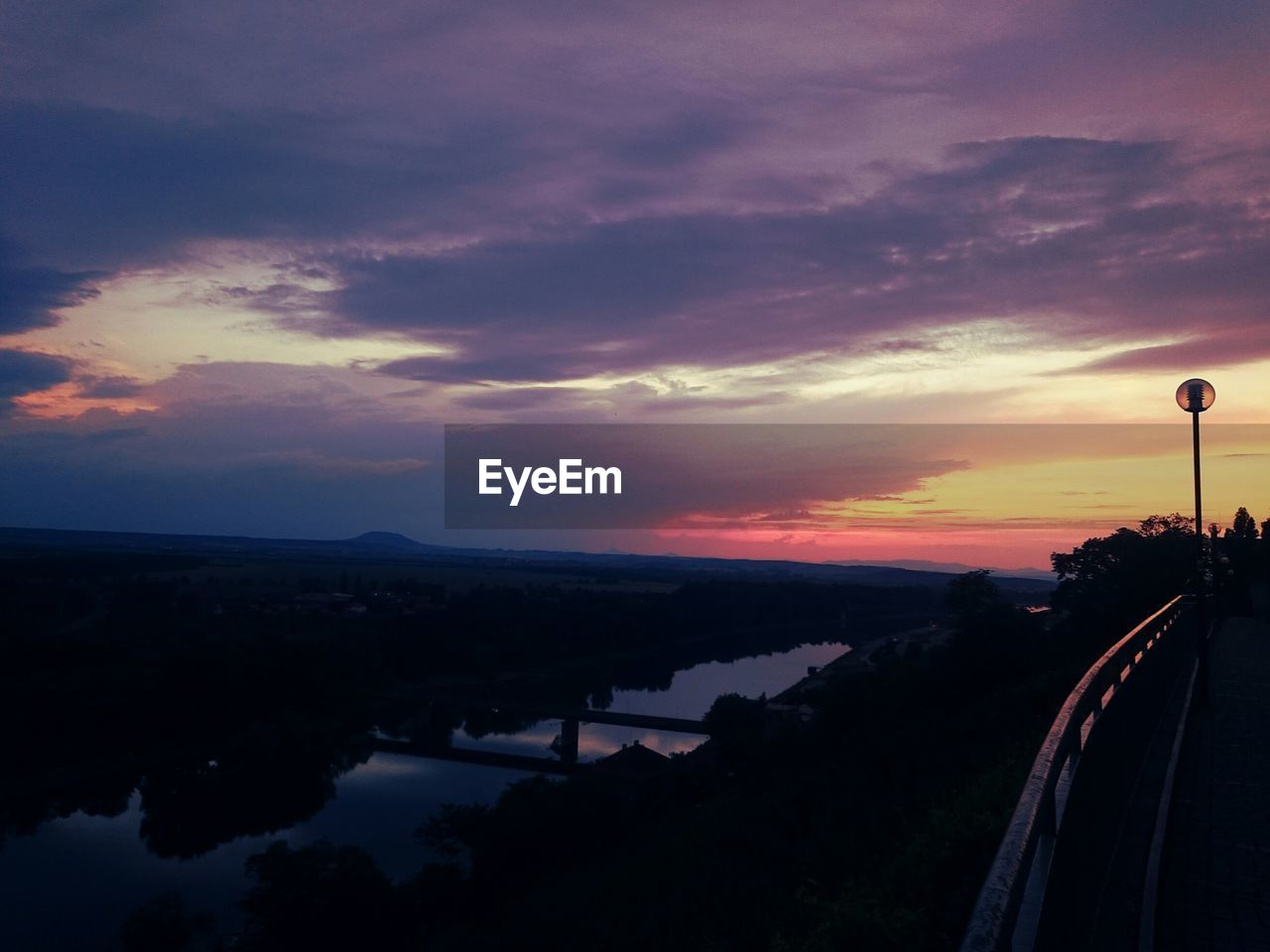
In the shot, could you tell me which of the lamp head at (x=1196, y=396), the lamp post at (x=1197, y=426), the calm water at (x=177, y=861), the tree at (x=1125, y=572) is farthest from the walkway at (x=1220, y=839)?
the calm water at (x=177, y=861)

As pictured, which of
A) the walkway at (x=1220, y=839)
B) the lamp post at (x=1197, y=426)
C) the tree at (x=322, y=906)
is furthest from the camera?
the tree at (x=322, y=906)

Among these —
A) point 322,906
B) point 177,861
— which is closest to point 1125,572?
point 322,906

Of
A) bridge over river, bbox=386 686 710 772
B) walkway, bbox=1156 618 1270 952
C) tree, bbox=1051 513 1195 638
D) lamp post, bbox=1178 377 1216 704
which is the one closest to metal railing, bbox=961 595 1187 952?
walkway, bbox=1156 618 1270 952

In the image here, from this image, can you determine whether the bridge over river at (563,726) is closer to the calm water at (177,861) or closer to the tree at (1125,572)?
the calm water at (177,861)

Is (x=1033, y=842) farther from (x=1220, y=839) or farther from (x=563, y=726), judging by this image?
(x=563, y=726)

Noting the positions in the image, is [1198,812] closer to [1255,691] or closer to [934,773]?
[1255,691]

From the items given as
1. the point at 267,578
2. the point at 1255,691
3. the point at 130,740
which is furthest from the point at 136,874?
the point at 267,578
